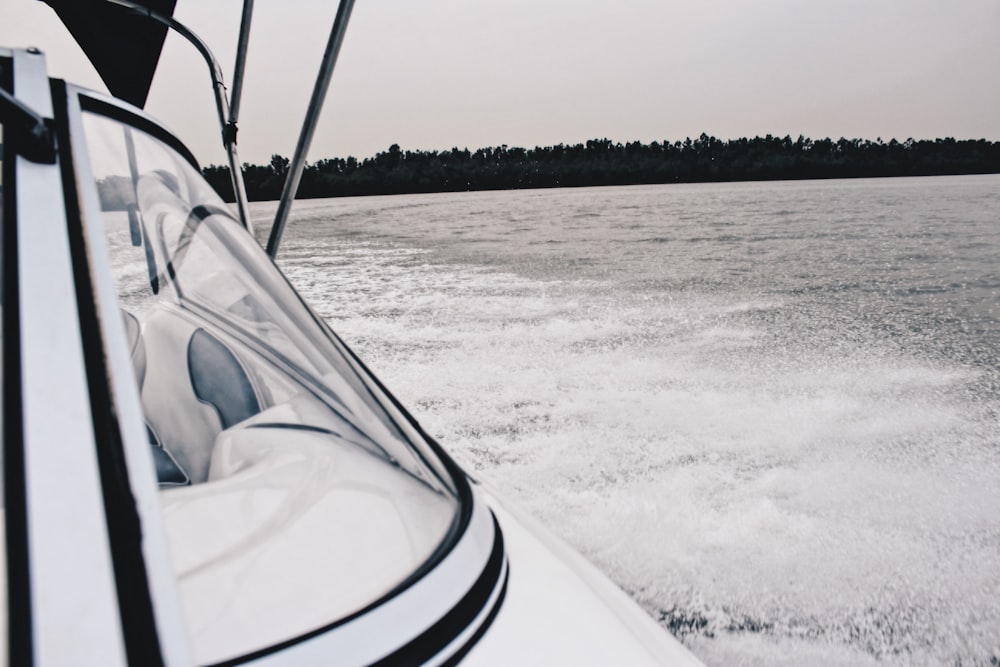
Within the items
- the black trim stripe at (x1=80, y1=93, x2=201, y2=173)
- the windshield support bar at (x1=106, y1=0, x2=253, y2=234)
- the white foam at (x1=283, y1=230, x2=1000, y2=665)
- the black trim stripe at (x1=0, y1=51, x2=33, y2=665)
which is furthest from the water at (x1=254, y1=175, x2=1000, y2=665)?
the windshield support bar at (x1=106, y1=0, x2=253, y2=234)

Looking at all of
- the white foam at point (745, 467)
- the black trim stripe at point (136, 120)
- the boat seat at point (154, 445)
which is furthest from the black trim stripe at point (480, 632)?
the white foam at point (745, 467)

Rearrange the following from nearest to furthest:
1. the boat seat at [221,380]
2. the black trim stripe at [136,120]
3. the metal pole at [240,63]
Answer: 1. the black trim stripe at [136,120]
2. the boat seat at [221,380]
3. the metal pole at [240,63]

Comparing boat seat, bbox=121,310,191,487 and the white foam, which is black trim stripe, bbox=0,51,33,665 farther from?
the white foam

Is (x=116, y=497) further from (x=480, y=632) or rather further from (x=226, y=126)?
(x=226, y=126)

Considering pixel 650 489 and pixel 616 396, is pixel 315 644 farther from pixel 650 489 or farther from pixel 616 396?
pixel 616 396

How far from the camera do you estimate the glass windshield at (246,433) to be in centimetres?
65

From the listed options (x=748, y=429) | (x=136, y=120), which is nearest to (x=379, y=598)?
(x=136, y=120)

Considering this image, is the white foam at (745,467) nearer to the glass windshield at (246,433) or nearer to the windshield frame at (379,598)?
the windshield frame at (379,598)

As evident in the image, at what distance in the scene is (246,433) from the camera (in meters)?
0.95

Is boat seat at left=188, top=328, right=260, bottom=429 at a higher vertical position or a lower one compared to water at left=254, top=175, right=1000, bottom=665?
higher

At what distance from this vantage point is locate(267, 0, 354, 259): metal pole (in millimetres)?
1558

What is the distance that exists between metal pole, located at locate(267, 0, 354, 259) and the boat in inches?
25.8

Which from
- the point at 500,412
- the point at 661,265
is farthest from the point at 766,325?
the point at 661,265

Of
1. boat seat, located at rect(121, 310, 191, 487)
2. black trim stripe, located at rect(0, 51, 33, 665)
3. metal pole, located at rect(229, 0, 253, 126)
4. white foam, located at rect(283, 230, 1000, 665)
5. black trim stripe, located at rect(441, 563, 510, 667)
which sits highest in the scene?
metal pole, located at rect(229, 0, 253, 126)
